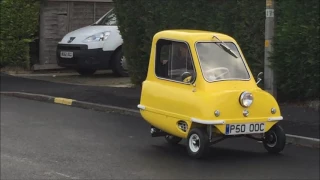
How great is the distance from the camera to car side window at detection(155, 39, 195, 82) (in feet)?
27.8

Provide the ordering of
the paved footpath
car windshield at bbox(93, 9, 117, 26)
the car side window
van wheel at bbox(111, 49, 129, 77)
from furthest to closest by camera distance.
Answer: car windshield at bbox(93, 9, 117, 26) → van wheel at bbox(111, 49, 129, 77) → the paved footpath → the car side window

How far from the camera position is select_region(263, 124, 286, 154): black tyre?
8305mm

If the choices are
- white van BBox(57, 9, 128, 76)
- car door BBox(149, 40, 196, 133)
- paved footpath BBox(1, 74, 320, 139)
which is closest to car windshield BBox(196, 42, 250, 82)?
car door BBox(149, 40, 196, 133)

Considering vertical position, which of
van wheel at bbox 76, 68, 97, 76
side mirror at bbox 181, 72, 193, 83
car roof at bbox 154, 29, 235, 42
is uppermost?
car roof at bbox 154, 29, 235, 42

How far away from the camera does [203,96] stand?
8.02 m

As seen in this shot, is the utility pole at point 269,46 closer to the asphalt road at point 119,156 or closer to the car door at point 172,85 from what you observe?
the asphalt road at point 119,156

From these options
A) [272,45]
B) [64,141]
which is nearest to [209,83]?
[64,141]

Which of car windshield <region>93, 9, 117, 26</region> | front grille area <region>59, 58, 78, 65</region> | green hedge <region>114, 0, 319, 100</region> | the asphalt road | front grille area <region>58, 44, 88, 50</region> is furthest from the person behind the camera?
car windshield <region>93, 9, 117, 26</region>

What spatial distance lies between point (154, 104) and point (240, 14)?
3880 millimetres

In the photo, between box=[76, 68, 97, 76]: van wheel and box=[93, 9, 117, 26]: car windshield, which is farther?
box=[76, 68, 97, 76]: van wheel

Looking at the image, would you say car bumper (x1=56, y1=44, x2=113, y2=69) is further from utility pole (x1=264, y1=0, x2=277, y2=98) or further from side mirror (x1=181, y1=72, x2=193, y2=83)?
side mirror (x1=181, y1=72, x2=193, y2=83)

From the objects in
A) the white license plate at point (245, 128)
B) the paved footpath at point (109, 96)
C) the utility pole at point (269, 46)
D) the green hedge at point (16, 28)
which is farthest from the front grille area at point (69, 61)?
the white license plate at point (245, 128)

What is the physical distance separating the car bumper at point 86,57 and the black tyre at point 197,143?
934 centimetres

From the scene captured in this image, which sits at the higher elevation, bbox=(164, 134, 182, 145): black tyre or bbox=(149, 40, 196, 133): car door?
bbox=(149, 40, 196, 133): car door
